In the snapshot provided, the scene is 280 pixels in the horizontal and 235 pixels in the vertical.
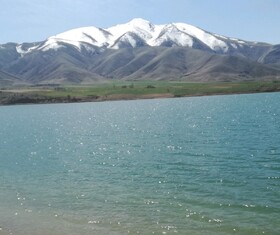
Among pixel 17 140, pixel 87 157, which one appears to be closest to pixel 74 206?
pixel 87 157

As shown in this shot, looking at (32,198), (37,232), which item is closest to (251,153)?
(32,198)

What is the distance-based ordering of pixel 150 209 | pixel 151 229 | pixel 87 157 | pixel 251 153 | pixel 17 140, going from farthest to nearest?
1. pixel 17 140
2. pixel 87 157
3. pixel 251 153
4. pixel 150 209
5. pixel 151 229

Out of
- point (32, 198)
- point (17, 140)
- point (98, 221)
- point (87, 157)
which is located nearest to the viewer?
Answer: point (98, 221)

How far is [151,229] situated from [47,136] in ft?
226

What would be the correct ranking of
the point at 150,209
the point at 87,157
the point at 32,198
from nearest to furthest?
1. the point at 150,209
2. the point at 32,198
3. the point at 87,157

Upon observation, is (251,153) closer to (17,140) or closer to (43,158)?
(43,158)

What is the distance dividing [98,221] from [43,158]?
33581 millimetres

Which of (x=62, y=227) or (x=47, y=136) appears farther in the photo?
(x=47, y=136)

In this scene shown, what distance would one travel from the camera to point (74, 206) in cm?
3494

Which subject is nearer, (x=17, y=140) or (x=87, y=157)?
(x=87, y=157)

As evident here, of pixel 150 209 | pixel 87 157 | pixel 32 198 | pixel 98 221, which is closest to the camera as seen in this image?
pixel 98 221

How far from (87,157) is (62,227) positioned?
31215 mm

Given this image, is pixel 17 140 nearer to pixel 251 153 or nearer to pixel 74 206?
pixel 251 153

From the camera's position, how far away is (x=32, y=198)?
38.4 m
